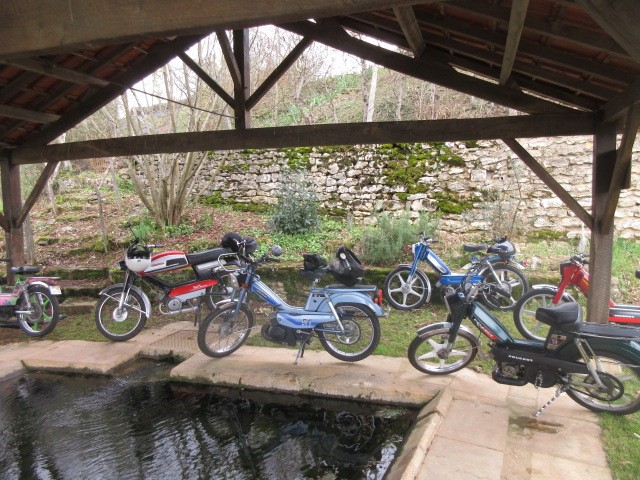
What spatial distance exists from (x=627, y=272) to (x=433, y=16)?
4837 millimetres

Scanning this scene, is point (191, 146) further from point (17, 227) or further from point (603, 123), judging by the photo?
point (603, 123)

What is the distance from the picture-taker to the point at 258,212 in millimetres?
9219

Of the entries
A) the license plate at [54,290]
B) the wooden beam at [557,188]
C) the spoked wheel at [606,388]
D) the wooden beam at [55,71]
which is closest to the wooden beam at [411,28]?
the wooden beam at [557,188]

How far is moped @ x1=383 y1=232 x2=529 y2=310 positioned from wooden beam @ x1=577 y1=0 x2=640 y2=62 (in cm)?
407

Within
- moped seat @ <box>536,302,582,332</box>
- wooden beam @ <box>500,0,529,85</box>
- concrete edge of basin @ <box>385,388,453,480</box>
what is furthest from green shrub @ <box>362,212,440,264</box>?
wooden beam @ <box>500,0,529,85</box>

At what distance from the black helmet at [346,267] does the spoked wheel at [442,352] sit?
2.71 ft

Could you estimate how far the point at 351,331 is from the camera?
4.16 metres

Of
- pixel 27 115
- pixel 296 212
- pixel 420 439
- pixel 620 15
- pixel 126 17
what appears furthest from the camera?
pixel 296 212

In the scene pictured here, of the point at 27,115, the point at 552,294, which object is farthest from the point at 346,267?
the point at 27,115

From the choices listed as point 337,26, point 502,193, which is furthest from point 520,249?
point 337,26

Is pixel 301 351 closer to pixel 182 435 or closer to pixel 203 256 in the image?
pixel 182 435

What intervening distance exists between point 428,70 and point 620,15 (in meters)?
2.81

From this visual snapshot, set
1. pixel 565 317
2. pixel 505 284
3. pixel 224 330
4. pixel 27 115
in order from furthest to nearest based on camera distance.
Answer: pixel 505 284 → pixel 27 115 → pixel 224 330 → pixel 565 317

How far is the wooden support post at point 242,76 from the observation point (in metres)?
4.67
